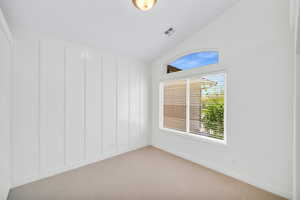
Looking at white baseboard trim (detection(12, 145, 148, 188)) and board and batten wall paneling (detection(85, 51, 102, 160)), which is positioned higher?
board and batten wall paneling (detection(85, 51, 102, 160))

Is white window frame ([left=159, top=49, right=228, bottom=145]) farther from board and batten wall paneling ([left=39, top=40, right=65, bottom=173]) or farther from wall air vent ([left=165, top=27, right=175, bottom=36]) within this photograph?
A: board and batten wall paneling ([left=39, top=40, right=65, bottom=173])

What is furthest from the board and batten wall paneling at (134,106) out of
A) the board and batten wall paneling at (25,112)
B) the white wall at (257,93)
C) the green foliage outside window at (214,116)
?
the board and batten wall paneling at (25,112)

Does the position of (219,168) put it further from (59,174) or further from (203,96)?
(59,174)

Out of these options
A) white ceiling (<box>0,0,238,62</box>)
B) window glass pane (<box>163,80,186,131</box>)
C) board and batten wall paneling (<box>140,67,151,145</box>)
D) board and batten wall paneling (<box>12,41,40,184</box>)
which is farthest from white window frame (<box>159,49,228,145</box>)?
board and batten wall paneling (<box>12,41,40,184</box>)

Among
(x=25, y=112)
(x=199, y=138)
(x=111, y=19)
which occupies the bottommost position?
(x=199, y=138)

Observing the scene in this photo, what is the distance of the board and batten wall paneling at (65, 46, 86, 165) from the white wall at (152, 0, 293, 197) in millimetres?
2587

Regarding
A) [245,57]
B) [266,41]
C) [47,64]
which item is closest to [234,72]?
[245,57]

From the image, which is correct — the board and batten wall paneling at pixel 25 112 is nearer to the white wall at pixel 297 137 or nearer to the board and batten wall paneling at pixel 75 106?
the board and batten wall paneling at pixel 75 106

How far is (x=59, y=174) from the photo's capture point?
2.39 m

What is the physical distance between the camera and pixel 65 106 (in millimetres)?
2471

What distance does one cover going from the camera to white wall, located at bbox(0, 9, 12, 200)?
1.62 m

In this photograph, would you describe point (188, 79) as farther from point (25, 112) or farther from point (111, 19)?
point (25, 112)

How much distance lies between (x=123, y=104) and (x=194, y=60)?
2.02m

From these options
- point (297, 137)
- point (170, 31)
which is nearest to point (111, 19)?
point (170, 31)
